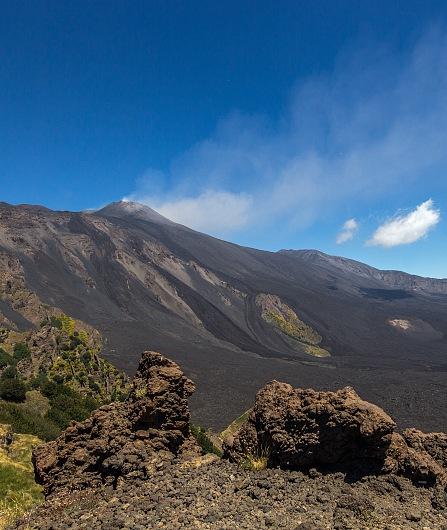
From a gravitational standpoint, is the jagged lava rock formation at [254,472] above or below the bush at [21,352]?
above

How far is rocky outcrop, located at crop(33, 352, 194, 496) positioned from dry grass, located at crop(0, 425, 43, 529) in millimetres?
653

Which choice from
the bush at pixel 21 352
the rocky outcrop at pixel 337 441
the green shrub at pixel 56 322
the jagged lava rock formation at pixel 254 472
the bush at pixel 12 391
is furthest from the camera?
the green shrub at pixel 56 322

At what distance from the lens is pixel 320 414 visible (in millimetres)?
7117

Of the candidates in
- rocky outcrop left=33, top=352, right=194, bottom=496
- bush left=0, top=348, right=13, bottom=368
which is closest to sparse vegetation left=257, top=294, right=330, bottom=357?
bush left=0, top=348, right=13, bottom=368

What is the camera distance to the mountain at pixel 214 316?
52.7 meters

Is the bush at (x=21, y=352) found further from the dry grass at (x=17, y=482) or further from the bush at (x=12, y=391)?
the dry grass at (x=17, y=482)

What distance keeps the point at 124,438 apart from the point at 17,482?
13.1 feet

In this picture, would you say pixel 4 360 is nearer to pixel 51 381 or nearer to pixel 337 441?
pixel 51 381

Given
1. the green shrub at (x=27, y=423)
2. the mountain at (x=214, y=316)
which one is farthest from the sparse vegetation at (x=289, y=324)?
the green shrub at (x=27, y=423)

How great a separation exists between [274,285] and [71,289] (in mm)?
62310

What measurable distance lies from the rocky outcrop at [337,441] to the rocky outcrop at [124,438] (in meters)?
1.50

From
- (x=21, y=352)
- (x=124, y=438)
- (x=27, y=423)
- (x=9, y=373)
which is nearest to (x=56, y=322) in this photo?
(x=21, y=352)

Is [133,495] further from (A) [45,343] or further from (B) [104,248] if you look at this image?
(B) [104,248]

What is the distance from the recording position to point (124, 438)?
859 cm
